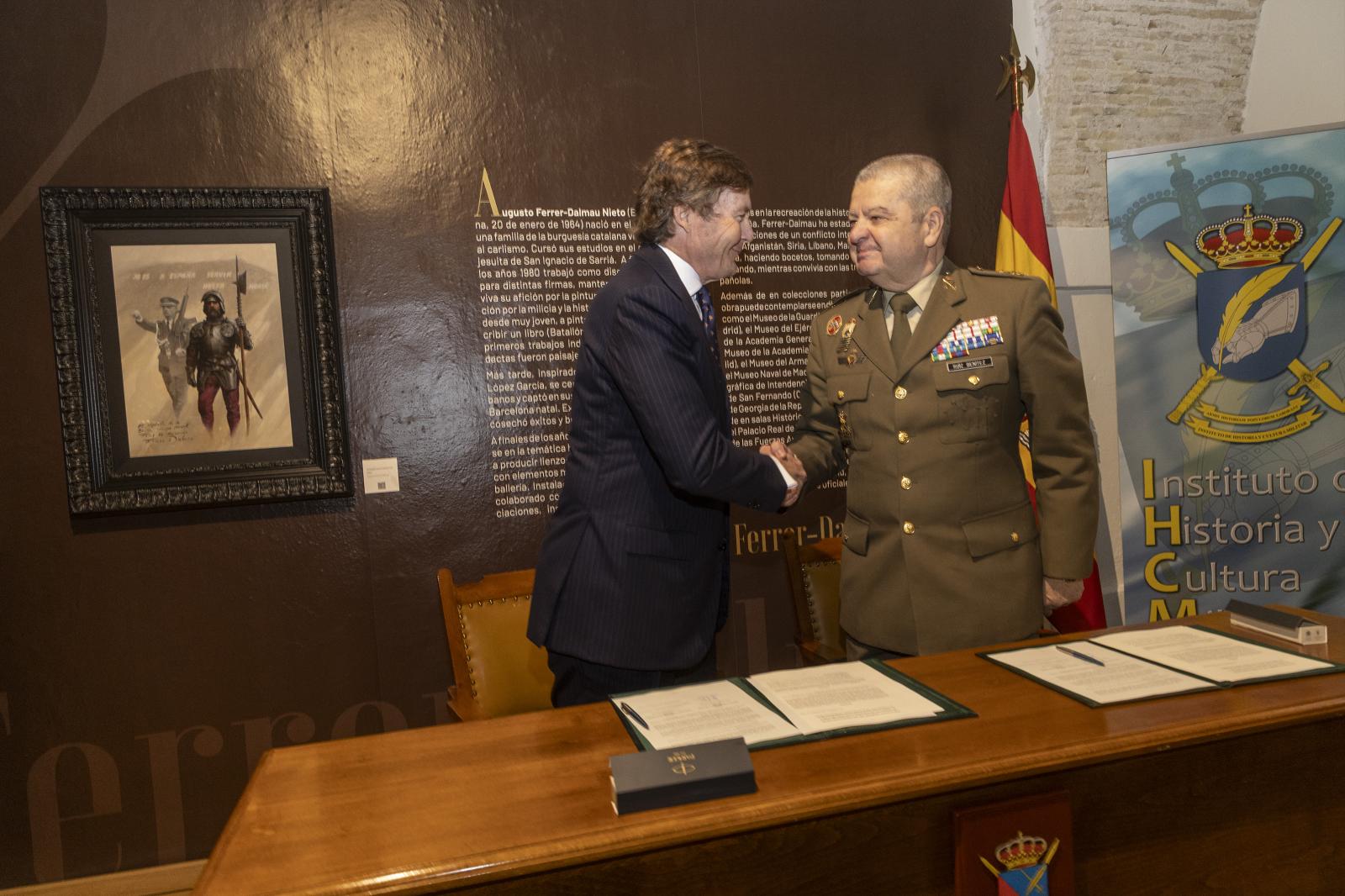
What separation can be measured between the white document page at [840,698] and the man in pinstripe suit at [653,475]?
348mm

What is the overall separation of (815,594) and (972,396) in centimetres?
122

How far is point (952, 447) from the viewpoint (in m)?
2.33

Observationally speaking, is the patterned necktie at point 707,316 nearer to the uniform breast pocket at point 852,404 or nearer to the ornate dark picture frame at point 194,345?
the uniform breast pocket at point 852,404

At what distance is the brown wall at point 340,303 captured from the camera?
3074mm

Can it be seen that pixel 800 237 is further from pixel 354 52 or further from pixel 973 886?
pixel 973 886

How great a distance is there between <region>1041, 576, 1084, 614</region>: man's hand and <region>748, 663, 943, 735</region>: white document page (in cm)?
76

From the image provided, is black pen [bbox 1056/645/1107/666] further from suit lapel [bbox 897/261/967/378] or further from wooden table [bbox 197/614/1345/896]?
suit lapel [bbox 897/261/967/378]

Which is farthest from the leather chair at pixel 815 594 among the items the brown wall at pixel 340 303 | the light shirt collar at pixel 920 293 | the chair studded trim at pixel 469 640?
the light shirt collar at pixel 920 293

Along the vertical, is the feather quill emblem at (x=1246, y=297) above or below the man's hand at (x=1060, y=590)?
above

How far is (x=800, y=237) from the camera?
3.75 m

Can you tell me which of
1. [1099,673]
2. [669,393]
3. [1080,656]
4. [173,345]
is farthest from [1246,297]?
[173,345]

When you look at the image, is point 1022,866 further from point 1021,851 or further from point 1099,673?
point 1099,673

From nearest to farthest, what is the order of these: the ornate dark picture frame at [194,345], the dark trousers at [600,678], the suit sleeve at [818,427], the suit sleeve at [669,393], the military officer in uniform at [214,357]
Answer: the suit sleeve at [669,393] < the dark trousers at [600,678] < the suit sleeve at [818,427] < the ornate dark picture frame at [194,345] < the military officer in uniform at [214,357]

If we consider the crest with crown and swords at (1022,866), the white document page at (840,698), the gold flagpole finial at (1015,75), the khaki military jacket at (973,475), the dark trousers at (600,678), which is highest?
the gold flagpole finial at (1015,75)
